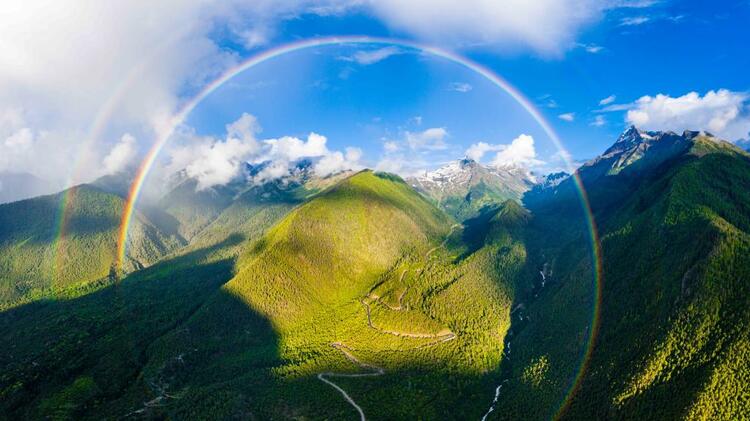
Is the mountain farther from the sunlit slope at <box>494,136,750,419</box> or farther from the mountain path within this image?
the sunlit slope at <box>494,136,750,419</box>

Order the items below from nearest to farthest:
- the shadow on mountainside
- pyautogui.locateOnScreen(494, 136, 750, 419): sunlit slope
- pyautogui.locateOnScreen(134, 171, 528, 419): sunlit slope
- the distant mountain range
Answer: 1. pyautogui.locateOnScreen(494, 136, 750, 419): sunlit slope
2. the distant mountain range
3. pyautogui.locateOnScreen(134, 171, 528, 419): sunlit slope
4. the shadow on mountainside

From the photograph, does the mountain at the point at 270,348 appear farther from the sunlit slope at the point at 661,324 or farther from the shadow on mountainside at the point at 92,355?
the sunlit slope at the point at 661,324

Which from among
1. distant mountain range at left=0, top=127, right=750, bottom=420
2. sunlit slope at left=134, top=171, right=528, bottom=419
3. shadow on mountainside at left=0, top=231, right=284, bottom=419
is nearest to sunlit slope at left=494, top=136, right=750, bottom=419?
distant mountain range at left=0, top=127, right=750, bottom=420

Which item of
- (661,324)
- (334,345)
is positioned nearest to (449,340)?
(334,345)

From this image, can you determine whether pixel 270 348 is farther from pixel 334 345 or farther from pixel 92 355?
pixel 92 355

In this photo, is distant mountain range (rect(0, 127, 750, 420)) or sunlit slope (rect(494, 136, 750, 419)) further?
distant mountain range (rect(0, 127, 750, 420))

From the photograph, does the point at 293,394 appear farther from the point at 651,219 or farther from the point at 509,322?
the point at 651,219

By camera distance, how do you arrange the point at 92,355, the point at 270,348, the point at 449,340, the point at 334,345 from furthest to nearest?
1. the point at 334,345
2. the point at 270,348
3. the point at 449,340
4. the point at 92,355

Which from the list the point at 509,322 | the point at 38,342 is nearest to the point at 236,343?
the point at 38,342

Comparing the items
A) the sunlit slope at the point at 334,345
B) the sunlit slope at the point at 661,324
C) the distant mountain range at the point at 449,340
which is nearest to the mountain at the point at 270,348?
the sunlit slope at the point at 334,345
